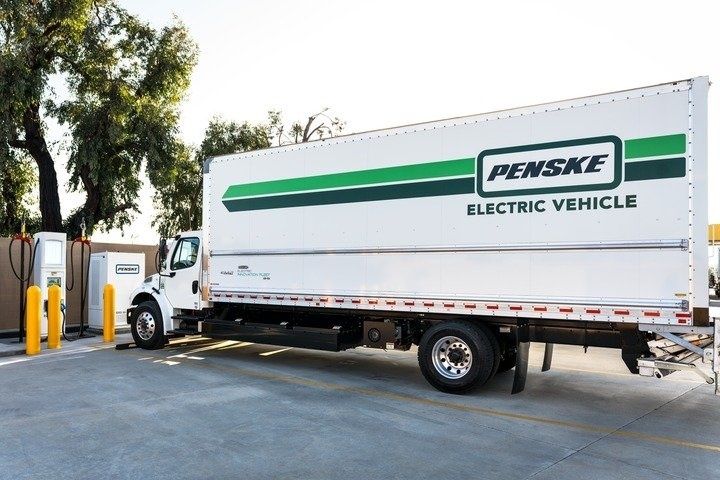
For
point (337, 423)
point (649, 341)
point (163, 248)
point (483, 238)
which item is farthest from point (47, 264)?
point (649, 341)

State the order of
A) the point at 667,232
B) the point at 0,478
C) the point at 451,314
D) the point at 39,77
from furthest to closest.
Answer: the point at 39,77, the point at 451,314, the point at 667,232, the point at 0,478

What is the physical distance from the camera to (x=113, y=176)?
69.5ft

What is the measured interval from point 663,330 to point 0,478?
6472 millimetres

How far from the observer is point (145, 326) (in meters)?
11.0

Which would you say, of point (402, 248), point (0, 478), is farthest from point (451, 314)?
point (0, 478)

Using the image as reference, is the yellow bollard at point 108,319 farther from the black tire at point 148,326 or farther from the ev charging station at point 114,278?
the ev charging station at point 114,278

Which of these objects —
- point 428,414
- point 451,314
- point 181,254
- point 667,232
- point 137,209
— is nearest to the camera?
point 667,232

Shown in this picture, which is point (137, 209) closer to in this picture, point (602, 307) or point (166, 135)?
point (166, 135)

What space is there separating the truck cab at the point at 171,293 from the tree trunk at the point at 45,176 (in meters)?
12.4

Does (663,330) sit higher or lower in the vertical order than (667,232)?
lower

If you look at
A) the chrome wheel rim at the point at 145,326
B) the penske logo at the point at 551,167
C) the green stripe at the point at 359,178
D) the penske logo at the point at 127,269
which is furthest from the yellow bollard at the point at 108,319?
the penske logo at the point at 551,167

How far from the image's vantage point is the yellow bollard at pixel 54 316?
11.2m

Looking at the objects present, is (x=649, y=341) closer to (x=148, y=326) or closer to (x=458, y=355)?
(x=458, y=355)

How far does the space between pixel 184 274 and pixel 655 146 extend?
7985mm
